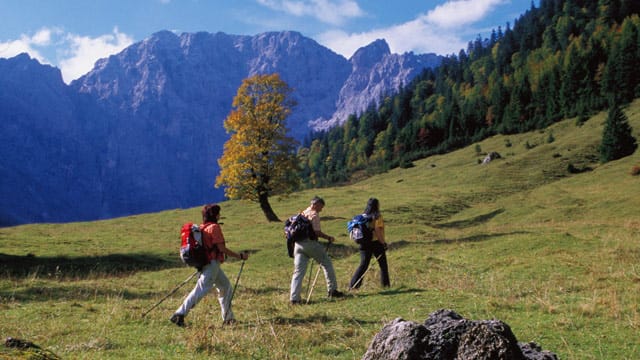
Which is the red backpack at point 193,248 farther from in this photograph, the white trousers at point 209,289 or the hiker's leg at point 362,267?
the hiker's leg at point 362,267

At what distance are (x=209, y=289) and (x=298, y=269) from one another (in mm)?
3409

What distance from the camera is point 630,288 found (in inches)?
557

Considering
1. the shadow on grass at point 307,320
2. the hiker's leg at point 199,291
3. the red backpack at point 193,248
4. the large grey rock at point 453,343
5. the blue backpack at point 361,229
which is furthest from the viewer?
the blue backpack at point 361,229

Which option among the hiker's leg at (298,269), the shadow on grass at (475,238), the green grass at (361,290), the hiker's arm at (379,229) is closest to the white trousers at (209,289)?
the green grass at (361,290)

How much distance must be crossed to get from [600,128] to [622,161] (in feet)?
82.7

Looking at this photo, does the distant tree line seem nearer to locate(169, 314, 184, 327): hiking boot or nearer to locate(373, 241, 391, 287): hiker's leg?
locate(373, 241, 391, 287): hiker's leg

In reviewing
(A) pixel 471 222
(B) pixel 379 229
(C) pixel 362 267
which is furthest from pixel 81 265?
(A) pixel 471 222

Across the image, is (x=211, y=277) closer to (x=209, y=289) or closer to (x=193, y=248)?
(x=209, y=289)

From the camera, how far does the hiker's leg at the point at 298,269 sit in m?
14.5

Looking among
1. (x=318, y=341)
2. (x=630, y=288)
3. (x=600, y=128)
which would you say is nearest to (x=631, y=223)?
(x=630, y=288)

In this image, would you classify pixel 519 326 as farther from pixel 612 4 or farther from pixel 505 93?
pixel 612 4

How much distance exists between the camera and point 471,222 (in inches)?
1777

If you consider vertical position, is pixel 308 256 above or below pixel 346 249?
above

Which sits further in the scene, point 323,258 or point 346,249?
point 346,249
